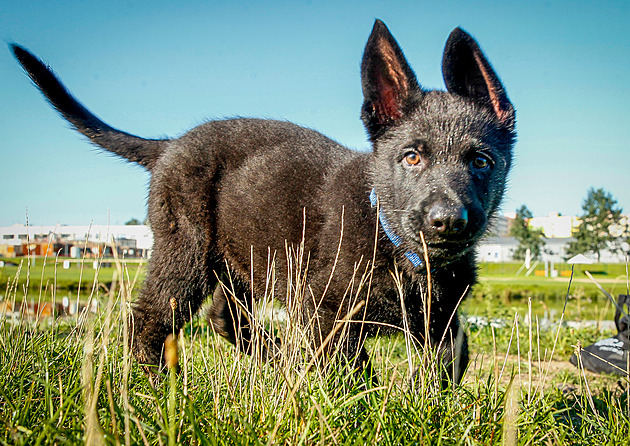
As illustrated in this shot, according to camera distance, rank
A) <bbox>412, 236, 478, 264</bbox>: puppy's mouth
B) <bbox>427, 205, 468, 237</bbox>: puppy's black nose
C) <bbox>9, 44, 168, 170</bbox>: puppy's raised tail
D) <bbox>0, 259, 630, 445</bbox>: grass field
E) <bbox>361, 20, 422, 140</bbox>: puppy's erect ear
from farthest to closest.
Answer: <bbox>9, 44, 168, 170</bbox>: puppy's raised tail, <bbox>361, 20, 422, 140</bbox>: puppy's erect ear, <bbox>412, 236, 478, 264</bbox>: puppy's mouth, <bbox>427, 205, 468, 237</bbox>: puppy's black nose, <bbox>0, 259, 630, 445</bbox>: grass field

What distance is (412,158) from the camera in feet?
10.1

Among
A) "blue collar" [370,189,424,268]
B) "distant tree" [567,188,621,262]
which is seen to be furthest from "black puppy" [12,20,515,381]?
"distant tree" [567,188,621,262]

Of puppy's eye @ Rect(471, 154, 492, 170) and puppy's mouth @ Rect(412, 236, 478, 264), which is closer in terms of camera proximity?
puppy's mouth @ Rect(412, 236, 478, 264)

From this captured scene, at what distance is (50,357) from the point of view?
8.57 ft

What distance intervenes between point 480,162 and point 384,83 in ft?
2.86

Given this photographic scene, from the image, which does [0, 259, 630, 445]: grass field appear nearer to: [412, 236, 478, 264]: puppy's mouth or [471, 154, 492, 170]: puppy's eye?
[412, 236, 478, 264]: puppy's mouth

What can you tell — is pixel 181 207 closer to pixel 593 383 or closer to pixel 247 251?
pixel 247 251

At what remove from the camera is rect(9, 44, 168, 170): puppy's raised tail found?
391 centimetres

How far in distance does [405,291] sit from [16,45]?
333cm

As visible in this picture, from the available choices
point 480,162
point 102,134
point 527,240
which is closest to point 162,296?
point 102,134

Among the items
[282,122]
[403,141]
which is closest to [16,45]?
[282,122]

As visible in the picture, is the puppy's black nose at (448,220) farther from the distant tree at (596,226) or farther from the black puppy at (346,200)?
the distant tree at (596,226)

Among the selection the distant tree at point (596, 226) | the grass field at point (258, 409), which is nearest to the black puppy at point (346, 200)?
the grass field at point (258, 409)

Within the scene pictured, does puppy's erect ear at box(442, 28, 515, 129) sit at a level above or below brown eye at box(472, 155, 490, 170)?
above
